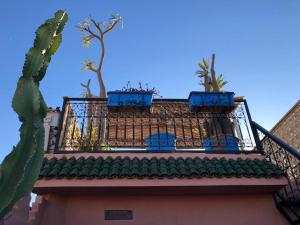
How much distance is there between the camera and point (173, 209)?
5227 mm

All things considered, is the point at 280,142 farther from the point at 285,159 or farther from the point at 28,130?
the point at 28,130

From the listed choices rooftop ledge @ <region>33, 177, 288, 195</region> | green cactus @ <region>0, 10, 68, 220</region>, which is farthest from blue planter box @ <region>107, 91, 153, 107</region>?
green cactus @ <region>0, 10, 68, 220</region>

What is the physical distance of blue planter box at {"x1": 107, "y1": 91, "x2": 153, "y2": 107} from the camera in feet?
21.4

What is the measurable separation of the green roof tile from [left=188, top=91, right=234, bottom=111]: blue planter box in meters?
1.37

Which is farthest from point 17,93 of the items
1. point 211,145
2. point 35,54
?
point 211,145

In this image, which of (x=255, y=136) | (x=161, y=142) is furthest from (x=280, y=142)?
(x=161, y=142)

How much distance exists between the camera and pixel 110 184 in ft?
15.9

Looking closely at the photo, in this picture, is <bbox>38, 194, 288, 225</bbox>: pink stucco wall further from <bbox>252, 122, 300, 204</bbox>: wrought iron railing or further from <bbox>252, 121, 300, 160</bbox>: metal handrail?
<bbox>252, 121, 300, 160</bbox>: metal handrail

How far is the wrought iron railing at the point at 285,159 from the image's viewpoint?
4919mm

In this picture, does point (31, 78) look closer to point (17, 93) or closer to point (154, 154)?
point (17, 93)

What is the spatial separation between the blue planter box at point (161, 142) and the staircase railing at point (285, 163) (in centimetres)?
191

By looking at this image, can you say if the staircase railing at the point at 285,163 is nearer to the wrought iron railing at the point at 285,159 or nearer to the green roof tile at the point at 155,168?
the wrought iron railing at the point at 285,159

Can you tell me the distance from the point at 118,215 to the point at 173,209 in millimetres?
1007

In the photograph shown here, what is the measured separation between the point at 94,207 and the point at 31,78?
3367 millimetres
